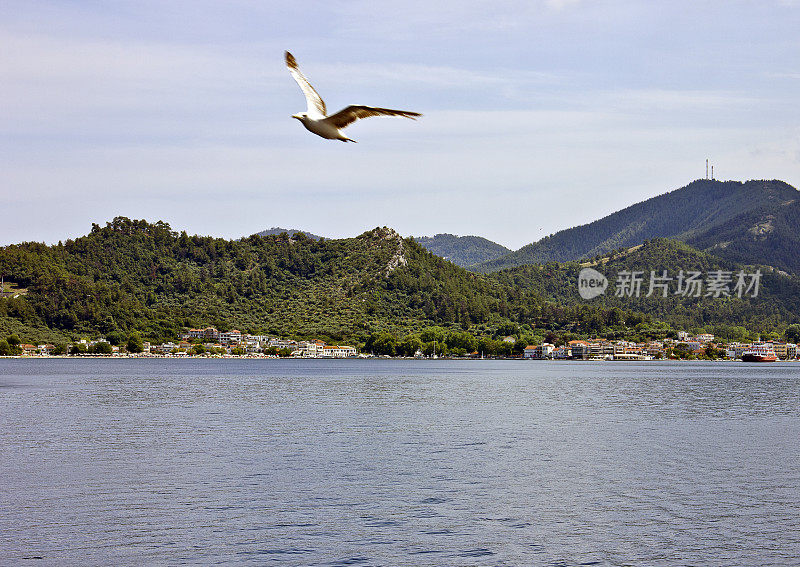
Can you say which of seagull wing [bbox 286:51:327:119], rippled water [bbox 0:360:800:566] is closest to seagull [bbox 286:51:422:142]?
seagull wing [bbox 286:51:327:119]

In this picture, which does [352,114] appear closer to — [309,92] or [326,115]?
[326,115]

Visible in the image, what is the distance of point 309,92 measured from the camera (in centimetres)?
1483

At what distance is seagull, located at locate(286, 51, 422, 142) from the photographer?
12623 mm

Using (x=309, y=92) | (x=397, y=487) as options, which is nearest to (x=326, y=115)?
(x=309, y=92)

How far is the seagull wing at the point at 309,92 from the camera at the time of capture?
14.3 m

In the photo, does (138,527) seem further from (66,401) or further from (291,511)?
(66,401)

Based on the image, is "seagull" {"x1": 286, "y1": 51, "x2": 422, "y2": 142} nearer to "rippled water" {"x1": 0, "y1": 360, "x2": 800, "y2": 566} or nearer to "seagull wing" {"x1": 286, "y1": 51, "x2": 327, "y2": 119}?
"seagull wing" {"x1": 286, "y1": 51, "x2": 327, "y2": 119}

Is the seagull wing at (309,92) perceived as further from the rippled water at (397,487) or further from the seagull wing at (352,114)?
the rippled water at (397,487)

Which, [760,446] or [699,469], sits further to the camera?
[760,446]

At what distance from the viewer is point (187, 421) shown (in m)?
54.1

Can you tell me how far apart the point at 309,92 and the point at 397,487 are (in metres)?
20.2

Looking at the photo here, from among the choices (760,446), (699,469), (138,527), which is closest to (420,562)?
(138,527)

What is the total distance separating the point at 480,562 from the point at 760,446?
89.3 ft

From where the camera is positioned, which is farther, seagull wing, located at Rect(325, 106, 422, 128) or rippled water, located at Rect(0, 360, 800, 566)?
rippled water, located at Rect(0, 360, 800, 566)
